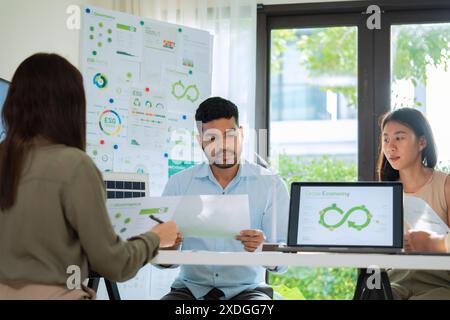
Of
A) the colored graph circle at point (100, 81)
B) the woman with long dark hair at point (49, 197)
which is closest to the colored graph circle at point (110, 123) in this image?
the colored graph circle at point (100, 81)

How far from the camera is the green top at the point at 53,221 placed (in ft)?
5.54

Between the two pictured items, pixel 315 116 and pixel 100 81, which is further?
pixel 315 116

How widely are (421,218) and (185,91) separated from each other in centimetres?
179

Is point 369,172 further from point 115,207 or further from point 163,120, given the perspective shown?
point 115,207

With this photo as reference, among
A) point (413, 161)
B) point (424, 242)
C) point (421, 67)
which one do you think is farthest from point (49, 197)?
point (421, 67)

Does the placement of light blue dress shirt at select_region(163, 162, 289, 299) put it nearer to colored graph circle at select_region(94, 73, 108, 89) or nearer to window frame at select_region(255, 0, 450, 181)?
colored graph circle at select_region(94, 73, 108, 89)

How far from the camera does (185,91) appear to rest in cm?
387

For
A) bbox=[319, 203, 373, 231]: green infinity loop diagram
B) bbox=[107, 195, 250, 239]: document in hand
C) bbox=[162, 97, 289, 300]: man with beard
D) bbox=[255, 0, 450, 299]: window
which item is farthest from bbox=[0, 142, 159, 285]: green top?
bbox=[255, 0, 450, 299]: window

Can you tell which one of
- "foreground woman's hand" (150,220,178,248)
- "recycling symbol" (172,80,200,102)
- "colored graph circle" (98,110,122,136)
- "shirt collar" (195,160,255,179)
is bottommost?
"foreground woman's hand" (150,220,178,248)

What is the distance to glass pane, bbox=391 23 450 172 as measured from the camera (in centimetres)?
412

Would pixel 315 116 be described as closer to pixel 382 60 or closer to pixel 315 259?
pixel 382 60

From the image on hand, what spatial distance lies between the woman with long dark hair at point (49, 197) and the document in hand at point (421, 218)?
1.10 metres
